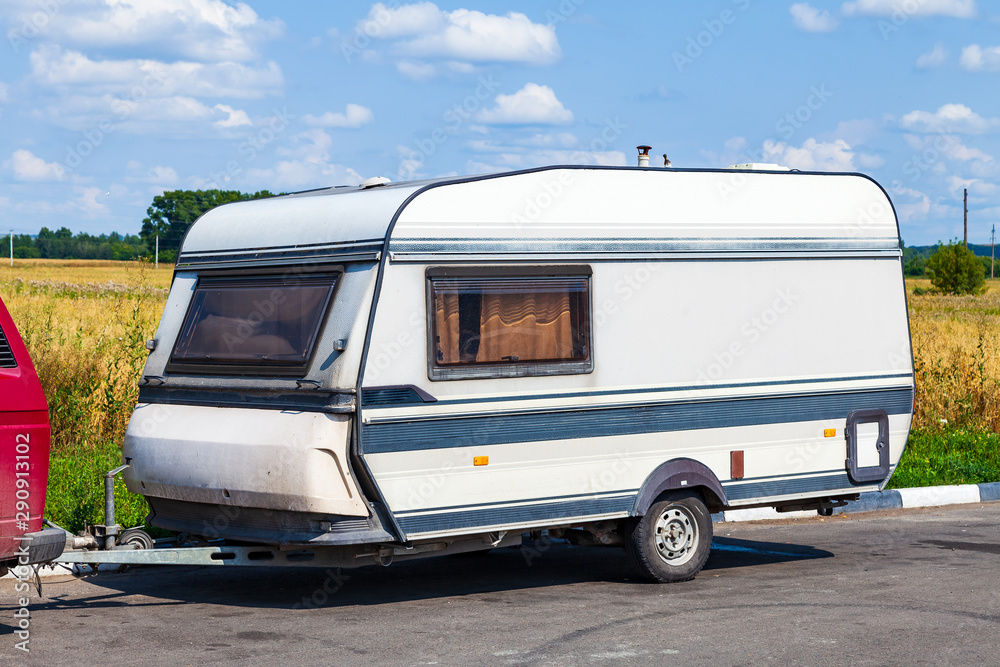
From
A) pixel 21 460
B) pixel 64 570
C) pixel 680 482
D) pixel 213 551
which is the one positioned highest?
pixel 21 460

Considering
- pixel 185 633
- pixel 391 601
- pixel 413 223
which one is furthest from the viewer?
pixel 391 601

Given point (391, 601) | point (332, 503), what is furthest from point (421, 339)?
point (391, 601)

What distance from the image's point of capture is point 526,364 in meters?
7.62

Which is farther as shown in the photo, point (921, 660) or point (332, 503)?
point (332, 503)

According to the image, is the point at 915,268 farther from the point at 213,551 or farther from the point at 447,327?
the point at 213,551

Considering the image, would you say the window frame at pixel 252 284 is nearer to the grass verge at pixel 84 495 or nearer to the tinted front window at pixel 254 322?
the tinted front window at pixel 254 322

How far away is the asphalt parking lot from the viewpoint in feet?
20.9

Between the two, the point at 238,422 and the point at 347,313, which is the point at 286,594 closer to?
the point at 238,422

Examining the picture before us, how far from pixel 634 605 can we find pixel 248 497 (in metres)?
2.53

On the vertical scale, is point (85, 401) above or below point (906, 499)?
above

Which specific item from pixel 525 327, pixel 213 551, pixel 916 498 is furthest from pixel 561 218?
pixel 916 498

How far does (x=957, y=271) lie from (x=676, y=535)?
241 feet

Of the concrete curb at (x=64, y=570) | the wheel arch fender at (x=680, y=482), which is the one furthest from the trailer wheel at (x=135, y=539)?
the wheel arch fender at (x=680, y=482)

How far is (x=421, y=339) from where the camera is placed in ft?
23.7
